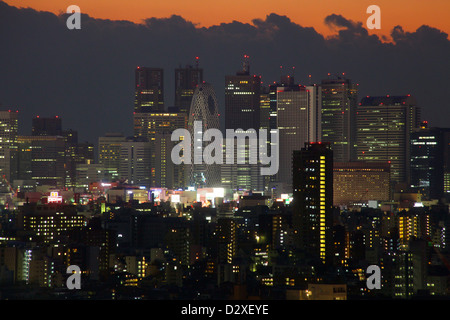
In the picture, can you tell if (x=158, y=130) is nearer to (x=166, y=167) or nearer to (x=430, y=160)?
(x=166, y=167)

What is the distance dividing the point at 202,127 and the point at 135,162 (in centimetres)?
709

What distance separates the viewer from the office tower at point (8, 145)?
52.8m

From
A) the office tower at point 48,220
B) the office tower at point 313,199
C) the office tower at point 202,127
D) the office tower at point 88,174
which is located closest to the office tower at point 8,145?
the office tower at point 88,174

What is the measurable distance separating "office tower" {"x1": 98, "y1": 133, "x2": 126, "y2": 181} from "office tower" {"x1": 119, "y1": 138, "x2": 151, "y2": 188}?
741 mm

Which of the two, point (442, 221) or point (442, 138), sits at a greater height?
point (442, 138)

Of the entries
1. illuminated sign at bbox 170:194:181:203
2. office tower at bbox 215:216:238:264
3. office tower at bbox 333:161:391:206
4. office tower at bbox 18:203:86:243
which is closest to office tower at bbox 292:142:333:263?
office tower at bbox 215:216:238:264

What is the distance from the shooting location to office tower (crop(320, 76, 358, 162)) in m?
55.5

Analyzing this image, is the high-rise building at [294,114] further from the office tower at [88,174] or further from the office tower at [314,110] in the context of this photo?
the office tower at [88,174]

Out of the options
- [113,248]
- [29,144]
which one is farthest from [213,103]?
[113,248]
